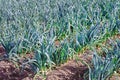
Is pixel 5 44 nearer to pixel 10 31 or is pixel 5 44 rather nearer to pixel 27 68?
pixel 10 31

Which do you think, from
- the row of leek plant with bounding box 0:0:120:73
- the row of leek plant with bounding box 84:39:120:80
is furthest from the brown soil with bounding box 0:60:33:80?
the row of leek plant with bounding box 84:39:120:80

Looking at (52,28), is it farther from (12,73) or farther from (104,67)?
(104,67)

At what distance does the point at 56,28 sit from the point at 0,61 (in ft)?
3.00

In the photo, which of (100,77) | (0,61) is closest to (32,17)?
(0,61)

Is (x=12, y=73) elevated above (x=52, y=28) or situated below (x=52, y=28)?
below

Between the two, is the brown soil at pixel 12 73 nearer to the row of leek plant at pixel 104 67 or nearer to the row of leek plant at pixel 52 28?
the row of leek plant at pixel 52 28

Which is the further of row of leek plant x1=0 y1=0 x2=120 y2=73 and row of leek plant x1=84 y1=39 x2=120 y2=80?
row of leek plant x1=0 y1=0 x2=120 y2=73

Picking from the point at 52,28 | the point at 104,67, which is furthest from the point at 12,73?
the point at 104,67

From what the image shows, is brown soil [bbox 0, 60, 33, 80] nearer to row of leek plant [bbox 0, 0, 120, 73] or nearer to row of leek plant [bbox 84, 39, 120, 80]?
row of leek plant [bbox 0, 0, 120, 73]

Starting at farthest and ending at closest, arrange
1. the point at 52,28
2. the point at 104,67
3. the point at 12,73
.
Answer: the point at 52,28, the point at 12,73, the point at 104,67

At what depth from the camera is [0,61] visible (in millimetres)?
3490

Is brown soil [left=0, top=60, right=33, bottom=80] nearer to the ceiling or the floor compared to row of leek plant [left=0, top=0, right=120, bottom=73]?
nearer to the floor

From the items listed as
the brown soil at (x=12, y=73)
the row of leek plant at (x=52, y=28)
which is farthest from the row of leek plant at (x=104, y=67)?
the brown soil at (x=12, y=73)

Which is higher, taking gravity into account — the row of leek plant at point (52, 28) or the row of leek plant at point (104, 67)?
the row of leek plant at point (52, 28)
